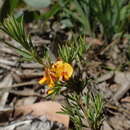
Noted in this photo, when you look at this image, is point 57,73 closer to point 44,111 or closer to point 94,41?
point 44,111

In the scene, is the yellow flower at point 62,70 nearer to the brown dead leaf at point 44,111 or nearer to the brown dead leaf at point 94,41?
the brown dead leaf at point 44,111

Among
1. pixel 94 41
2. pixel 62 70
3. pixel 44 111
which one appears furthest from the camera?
pixel 94 41

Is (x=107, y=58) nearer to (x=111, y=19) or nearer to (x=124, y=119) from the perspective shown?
(x=111, y=19)

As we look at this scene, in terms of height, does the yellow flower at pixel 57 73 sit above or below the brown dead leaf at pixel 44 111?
below

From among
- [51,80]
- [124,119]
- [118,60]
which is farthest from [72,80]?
[118,60]

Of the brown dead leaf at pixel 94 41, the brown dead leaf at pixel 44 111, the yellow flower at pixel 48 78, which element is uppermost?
the brown dead leaf at pixel 94 41

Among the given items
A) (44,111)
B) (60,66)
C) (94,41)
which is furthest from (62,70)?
(94,41)

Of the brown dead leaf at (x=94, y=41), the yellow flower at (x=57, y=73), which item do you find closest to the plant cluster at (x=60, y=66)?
the yellow flower at (x=57, y=73)

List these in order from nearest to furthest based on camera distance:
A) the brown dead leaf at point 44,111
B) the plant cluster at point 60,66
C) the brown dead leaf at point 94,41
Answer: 1. the plant cluster at point 60,66
2. the brown dead leaf at point 44,111
3. the brown dead leaf at point 94,41

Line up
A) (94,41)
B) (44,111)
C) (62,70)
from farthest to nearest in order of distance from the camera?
(94,41)
(44,111)
(62,70)

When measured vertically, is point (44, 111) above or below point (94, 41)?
below

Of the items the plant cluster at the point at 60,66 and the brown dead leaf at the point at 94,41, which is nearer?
the plant cluster at the point at 60,66
